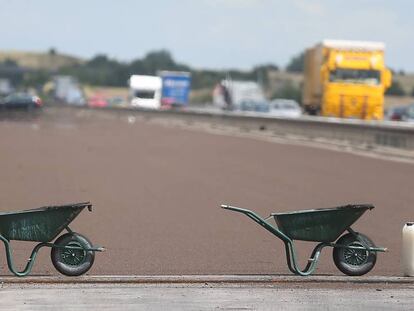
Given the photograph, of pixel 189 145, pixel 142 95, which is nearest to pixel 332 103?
pixel 189 145

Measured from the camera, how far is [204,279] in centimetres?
967

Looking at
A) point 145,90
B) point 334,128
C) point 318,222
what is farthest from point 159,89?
point 318,222

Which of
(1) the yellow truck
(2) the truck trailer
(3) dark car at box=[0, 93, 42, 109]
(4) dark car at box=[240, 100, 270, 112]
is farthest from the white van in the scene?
(1) the yellow truck

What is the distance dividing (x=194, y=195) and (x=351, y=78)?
26.0 meters

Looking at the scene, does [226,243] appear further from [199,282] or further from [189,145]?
[189,145]

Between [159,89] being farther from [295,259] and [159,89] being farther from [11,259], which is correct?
[11,259]

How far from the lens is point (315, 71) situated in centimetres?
4662

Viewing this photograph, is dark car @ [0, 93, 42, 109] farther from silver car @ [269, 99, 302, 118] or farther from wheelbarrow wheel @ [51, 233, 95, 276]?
wheelbarrow wheel @ [51, 233, 95, 276]

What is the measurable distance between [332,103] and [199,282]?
35.4 meters

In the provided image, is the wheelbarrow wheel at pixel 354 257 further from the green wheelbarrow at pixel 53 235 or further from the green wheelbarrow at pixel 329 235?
the green wheelbarrow at pixel 53 235

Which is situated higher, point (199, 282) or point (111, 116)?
point (199, 282)

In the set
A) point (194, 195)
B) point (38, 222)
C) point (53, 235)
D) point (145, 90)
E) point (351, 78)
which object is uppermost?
point (38, 222)

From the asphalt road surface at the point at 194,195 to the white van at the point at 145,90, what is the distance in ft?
175

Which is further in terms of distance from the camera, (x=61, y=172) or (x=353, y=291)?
(x=61, y=172)
